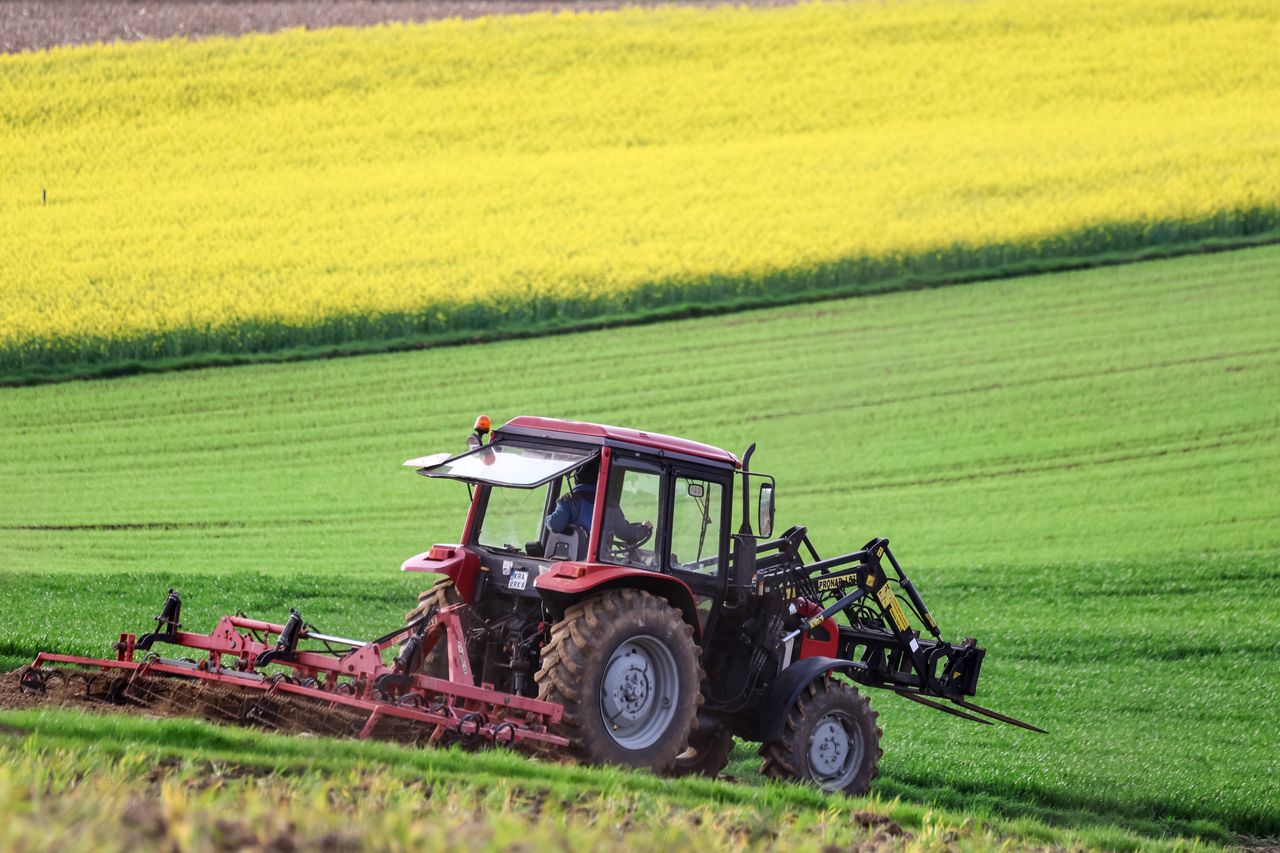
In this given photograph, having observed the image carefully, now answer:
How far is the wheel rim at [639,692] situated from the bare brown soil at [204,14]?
1799cm

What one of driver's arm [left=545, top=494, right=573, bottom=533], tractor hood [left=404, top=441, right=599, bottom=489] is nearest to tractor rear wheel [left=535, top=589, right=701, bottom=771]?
driver's arm [left=545, top=494, right=573, bottom=533]

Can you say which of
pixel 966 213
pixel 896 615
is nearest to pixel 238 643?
pixel 896 615

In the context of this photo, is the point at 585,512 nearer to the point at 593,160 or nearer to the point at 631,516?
the point at 631,516

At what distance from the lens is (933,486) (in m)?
19.5

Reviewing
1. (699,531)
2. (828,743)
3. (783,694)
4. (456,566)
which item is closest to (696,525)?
(699,531)

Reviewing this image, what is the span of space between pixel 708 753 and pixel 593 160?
65.2 feet

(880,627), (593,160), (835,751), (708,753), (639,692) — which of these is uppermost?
(593,160)

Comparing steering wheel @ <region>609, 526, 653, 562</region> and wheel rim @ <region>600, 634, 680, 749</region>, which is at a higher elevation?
steering wheel @ <region>609, 526, 653, 562</region>

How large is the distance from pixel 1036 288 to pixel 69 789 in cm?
2238

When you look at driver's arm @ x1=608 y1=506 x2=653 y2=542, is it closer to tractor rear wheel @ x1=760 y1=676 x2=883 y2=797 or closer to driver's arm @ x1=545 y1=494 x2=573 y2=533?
driver's arm @ x1=545 y1=494 x2=573 y2=533

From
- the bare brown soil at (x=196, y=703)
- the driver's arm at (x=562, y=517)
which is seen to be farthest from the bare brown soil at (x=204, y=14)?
the driver's arm at (x=562, y=517)

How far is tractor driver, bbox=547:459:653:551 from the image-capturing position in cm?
893

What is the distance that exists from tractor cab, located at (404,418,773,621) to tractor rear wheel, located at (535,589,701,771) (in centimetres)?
37

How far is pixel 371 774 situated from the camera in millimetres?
6754
